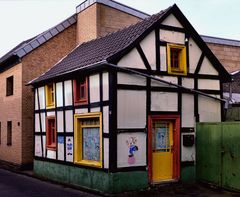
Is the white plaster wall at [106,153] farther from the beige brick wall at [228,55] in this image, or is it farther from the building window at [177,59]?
the beige brick wall at [228,55]

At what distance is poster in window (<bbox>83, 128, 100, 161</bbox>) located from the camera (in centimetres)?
1309

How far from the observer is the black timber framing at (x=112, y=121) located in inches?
474

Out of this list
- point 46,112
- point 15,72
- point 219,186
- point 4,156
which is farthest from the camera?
point 4,156

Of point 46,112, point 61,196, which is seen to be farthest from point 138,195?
point 46,112

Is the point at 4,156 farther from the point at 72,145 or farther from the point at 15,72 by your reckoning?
the point at 72,145

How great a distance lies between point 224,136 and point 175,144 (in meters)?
1.80

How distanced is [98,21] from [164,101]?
27.0 ft

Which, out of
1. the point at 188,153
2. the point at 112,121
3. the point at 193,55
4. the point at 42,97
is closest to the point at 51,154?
the point at 42,97

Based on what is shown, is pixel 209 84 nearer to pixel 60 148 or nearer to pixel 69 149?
pixel 69 149

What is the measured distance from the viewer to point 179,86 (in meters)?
13.5

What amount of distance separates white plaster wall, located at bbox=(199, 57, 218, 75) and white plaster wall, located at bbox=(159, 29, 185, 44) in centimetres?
122

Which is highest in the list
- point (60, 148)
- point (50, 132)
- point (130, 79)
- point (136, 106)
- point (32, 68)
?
point (32, 68)

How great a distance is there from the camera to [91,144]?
1347cm

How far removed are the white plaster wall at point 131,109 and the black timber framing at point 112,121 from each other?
172mm
